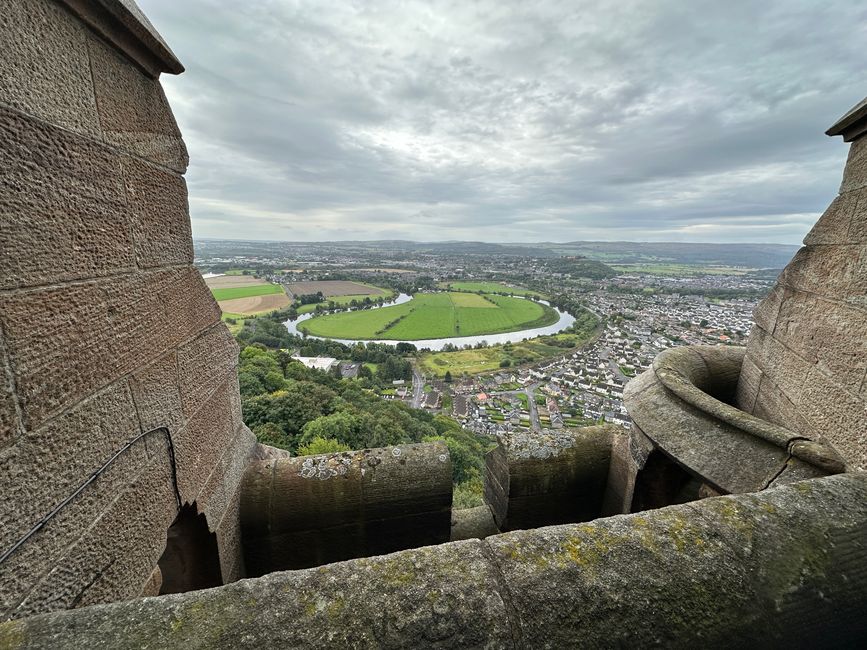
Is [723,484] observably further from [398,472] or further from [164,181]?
[164,181]

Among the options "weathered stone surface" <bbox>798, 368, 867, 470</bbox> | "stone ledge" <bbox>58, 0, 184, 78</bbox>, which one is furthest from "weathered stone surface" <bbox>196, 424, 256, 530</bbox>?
"weathered stone surface" <bbox>798, 368, 867, 470</bbox>

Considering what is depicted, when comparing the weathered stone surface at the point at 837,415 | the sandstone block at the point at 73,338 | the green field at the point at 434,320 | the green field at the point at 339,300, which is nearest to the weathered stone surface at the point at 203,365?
the sandstone block at the point at 73,338

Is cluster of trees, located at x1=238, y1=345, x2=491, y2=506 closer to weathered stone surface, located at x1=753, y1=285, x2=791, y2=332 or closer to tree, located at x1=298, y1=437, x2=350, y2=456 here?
tree, located at x1=298, y1=437, x2=350, y2=456

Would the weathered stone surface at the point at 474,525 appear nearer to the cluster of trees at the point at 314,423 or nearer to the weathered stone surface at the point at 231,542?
the weathered stone surface at the point at 231,542

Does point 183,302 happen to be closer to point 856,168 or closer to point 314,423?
point 856,168

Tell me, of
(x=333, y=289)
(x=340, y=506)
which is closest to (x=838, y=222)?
(x=340, y=506)

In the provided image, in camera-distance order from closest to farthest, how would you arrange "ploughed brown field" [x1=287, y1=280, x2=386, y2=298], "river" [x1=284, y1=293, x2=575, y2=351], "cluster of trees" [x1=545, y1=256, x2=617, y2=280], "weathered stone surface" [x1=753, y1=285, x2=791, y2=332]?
"weathered stone surface" [x1=753, y1=285, x2=791, y2=332] → "river" [x1=284, y1=293, x2=575, y2=351] → "ploughed brown field" [x1=287, y1=280, x2=386, y2=298] → "cluster of trees" [x1=545, y1=256, x2=617, y2=280]

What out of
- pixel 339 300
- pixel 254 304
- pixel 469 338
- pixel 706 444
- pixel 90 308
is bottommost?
pixel 469 338

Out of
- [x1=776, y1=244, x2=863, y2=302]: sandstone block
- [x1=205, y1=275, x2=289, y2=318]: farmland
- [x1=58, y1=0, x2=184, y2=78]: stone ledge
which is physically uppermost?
[x1=58, y1=0, x2=184, y2=78]: stone ledge
